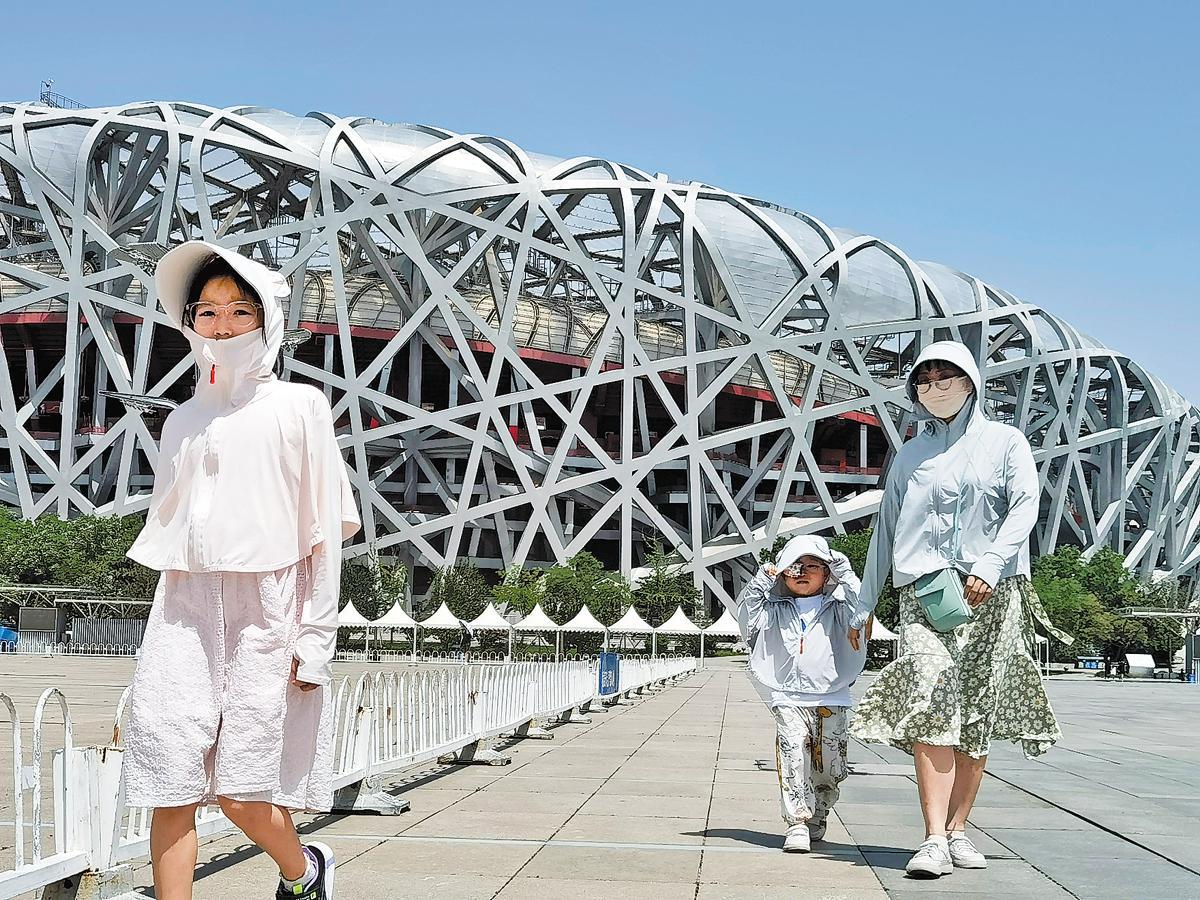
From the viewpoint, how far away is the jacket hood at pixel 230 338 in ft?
14.4

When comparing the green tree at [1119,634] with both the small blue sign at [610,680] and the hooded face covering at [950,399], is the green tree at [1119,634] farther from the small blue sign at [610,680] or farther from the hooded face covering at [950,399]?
the hooded face covering at [950,399]

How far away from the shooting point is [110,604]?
52.7 m

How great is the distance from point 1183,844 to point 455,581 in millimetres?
50933

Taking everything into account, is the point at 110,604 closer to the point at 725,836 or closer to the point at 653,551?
the point at 653,551

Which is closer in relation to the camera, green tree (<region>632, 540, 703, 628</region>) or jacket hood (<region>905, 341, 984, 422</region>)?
jacket hood (<region>905, 341, 984, 422</region>)

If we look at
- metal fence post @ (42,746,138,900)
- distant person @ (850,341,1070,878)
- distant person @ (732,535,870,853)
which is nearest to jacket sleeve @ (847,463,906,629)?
distant person @ (850,341,1070,878)

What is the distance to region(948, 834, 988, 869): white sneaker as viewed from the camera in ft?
21.3

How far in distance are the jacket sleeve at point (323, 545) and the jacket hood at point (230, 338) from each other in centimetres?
22

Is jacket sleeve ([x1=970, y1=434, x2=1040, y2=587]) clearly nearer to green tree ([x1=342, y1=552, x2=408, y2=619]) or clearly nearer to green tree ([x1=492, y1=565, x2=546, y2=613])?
green tree ([x1=492, y1=565, x2=546, y2=613])

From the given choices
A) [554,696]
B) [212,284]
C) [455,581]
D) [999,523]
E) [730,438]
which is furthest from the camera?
[730,438]

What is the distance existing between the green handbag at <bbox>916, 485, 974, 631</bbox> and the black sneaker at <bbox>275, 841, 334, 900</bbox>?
3.11 m

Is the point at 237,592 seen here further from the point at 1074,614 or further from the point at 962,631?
the point at 1074,614

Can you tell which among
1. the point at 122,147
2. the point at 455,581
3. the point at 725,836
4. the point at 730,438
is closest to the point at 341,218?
the point at 122,147

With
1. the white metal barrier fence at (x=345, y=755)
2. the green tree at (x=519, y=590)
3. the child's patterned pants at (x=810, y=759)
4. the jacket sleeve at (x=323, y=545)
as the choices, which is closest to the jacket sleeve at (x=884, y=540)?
the child's patterned pants at (x=810, y=759)
